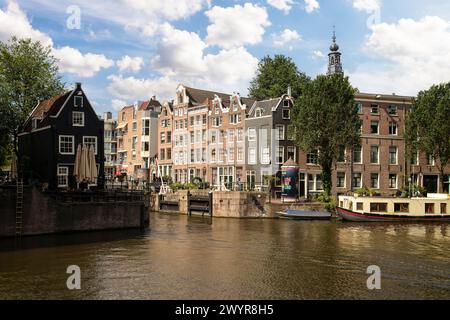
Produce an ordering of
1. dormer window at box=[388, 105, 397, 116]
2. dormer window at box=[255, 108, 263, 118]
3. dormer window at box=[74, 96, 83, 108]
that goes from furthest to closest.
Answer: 1. dormer window at box=[388, 105, 397, 116]
2. dormer window at box=[255, 108, 263, 118]
3. dormer window at box=[74, 96, 83, 108]

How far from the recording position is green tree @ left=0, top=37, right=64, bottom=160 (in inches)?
2368

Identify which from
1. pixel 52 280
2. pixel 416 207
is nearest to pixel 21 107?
pixel 52 280

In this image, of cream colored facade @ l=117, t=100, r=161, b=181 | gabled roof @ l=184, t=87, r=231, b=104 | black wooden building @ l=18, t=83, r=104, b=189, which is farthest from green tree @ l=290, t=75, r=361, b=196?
cream colored facade @ l=117, t=100, r=161, b=181

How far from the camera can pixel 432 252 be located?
3353 centimetres

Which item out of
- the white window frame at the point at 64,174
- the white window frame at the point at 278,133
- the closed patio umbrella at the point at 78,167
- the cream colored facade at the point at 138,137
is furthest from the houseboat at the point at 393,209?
the cream colored facade at the point at 138,137

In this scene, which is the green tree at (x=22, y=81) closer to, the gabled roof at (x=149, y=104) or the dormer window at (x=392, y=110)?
the gabled roof at (x=149, y=104)

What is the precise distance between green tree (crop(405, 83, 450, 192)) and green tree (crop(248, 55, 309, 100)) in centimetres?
2561

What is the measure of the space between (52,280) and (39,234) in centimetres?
1514

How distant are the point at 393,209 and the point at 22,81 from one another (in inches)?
1840

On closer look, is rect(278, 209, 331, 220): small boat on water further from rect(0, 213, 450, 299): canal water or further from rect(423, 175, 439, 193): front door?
rect(423, 175, 439, 193): front door

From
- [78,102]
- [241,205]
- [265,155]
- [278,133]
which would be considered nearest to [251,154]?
[265,155]

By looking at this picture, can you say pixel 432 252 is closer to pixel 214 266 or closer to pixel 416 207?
pixel 214 266

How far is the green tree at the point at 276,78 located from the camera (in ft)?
290

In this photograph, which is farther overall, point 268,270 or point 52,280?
point 268,270
